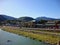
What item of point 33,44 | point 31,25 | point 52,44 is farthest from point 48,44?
point 31,25

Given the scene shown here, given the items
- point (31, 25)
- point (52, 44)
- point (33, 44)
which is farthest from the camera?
point (31, 25)

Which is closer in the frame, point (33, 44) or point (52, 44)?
point (52, 44)

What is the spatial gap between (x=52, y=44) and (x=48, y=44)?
0.56 m

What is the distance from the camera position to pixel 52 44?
20.7 metres

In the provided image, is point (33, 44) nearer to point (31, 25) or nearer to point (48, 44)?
point (48, 44)

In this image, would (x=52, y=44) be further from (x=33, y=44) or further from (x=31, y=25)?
(x=31, y=25)

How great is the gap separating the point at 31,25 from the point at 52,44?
47.4m

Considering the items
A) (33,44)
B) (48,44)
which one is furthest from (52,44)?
(33,44)

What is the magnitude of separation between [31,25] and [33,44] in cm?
4528

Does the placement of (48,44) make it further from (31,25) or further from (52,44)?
(31,25)

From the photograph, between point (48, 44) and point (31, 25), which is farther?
Answer: point (31, 25)

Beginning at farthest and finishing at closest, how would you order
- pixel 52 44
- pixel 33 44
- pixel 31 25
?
1. pixel 31 25
2. pixel 33 44
3. pixel 52 44

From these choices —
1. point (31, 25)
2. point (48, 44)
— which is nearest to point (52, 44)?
point (48, 44)

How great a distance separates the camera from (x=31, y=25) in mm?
68000
